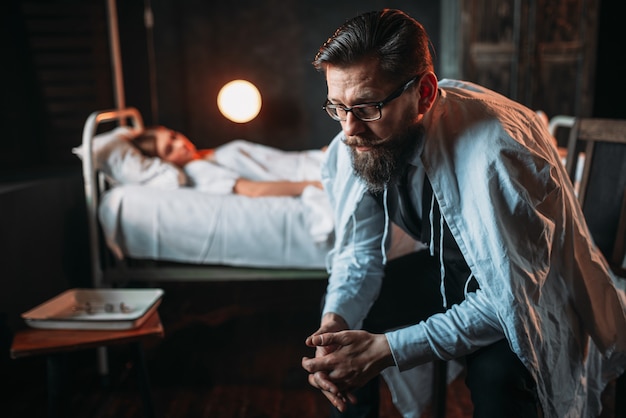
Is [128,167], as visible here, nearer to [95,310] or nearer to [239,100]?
[95,310]

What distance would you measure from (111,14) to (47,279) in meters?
1.84

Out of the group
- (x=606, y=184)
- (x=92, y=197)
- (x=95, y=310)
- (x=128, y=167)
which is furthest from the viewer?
(x=128, y=167)

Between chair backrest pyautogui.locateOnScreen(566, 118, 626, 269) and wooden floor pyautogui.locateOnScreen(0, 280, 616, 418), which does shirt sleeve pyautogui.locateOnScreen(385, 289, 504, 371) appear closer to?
→ chair backrest pyautogui.locateOnScreen(566, 118, 626, 269)

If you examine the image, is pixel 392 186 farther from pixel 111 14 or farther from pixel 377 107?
pixel 111 14

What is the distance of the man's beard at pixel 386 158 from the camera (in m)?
1.27

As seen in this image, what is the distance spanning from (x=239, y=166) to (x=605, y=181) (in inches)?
74.2

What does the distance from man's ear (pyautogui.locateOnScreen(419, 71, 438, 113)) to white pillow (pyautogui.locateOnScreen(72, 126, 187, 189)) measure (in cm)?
152

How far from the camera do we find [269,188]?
2525 mm

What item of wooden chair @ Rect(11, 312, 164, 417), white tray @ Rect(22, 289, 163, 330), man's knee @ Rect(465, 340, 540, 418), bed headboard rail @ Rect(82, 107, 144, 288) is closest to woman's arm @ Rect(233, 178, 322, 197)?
bed headboard rail @ Rect(82, 107, 144, 288)

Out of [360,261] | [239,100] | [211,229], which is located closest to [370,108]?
[360,261]

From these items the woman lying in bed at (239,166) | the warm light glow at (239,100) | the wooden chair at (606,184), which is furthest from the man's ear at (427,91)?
the warm light glow at (239,100)

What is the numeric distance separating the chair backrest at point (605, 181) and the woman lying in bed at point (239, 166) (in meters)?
1.12

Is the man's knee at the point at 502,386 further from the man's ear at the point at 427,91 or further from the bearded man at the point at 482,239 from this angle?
the man's ear at the point at 427,91

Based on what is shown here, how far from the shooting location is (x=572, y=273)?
48.5 inches
